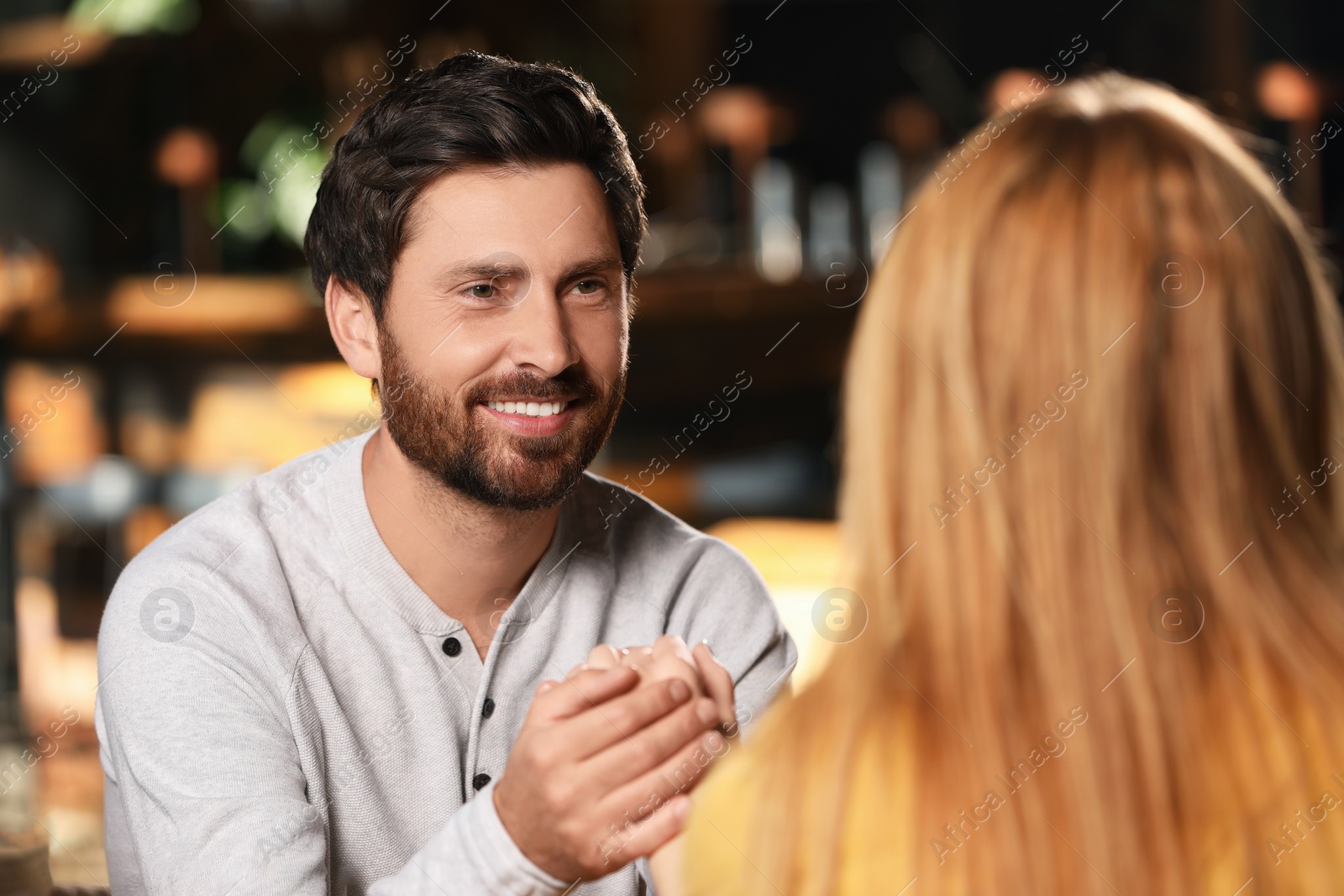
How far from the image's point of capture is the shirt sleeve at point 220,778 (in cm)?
107

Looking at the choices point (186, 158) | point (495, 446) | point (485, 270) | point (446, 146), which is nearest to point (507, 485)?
point (495, 446)

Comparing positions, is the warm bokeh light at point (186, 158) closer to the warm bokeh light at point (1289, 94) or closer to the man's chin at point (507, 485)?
the man's chin at point (507, 485)

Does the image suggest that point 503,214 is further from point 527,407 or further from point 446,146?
point 527,407

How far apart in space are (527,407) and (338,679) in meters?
0.37

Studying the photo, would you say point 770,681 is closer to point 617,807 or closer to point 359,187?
point 617,807

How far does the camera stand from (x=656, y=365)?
14.3ft

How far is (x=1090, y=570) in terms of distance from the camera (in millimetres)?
815

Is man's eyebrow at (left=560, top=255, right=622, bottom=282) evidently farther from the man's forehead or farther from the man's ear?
the man's ear

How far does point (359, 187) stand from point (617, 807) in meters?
0.86

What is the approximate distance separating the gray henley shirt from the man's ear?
0.34 feet

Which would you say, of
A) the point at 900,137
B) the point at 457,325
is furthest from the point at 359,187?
the point at 900,137

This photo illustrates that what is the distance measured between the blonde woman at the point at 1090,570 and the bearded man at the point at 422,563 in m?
0.33

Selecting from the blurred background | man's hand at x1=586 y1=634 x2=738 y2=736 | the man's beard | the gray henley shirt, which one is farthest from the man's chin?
the blurred background

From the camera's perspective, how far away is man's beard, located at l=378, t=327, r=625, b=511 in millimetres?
1450
